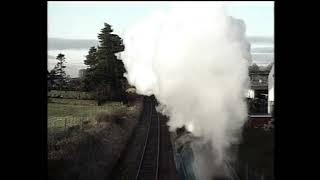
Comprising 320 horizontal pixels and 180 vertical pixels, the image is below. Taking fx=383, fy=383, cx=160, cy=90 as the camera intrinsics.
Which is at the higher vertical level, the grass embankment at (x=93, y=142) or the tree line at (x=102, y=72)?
the tree line at (x=102, y=72)

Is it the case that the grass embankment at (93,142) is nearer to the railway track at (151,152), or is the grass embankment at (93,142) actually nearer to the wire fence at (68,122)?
the wire fence at (68,122)

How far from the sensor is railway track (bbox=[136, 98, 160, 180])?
34.8 feet

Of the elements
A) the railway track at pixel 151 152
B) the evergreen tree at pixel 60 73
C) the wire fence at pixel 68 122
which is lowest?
the railway track at pixel 151 152

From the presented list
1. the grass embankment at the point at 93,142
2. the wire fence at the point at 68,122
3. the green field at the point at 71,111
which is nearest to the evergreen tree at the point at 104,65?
the green field at the point at 71,111

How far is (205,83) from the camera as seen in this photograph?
1230 centimetres

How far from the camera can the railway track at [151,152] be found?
10618 mm

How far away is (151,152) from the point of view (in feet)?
40.1

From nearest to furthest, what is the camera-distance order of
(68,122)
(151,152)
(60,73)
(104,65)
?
(60,73) → (104,65) → (68,122) → (151,152)

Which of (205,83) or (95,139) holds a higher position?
(205,83)

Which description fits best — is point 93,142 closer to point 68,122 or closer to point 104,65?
point 68,122

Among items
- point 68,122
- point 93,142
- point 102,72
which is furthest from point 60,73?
point 93,142
